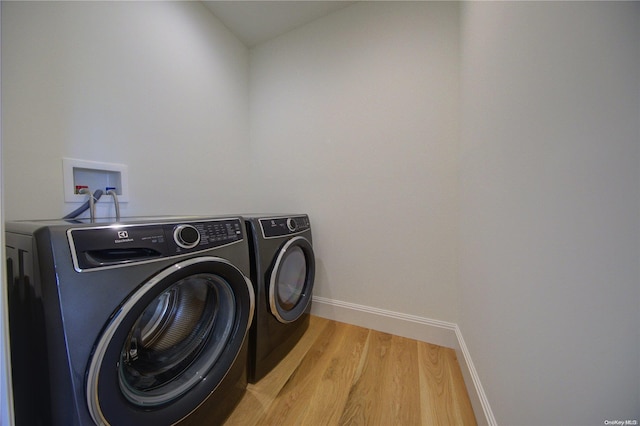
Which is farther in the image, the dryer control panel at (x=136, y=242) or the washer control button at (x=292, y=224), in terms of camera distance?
the washer control button at (x=292, y=224)

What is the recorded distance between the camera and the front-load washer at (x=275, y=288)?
0.93 m

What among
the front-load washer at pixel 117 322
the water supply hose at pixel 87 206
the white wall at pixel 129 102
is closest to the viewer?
the front-load washer at pixel 117 322

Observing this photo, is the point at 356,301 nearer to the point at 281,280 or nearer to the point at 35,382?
the point at 281,280

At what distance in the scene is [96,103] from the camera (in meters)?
0.95

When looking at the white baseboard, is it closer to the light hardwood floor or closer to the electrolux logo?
the light hardwood floor

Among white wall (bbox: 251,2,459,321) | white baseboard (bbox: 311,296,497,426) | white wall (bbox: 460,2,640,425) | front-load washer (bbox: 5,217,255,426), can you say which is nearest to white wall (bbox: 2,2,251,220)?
white wall (bbox: 251,2,459,321)

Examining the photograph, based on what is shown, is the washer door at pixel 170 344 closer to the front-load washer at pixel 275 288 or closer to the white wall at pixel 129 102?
the front-load washer at pixel 275 288

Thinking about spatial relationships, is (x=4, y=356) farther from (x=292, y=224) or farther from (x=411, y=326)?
(x=411, y=326)

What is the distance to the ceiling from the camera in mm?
1394

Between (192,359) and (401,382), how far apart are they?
2.98 ft

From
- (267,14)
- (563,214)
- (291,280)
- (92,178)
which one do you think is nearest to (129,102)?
(92,178)

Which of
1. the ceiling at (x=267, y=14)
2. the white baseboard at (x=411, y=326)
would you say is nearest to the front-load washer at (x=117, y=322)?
the white baseboard at (x=411, y=326)

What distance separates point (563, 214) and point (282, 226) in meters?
0.97

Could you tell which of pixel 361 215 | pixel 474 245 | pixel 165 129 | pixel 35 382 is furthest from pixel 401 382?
pixel 165 129
